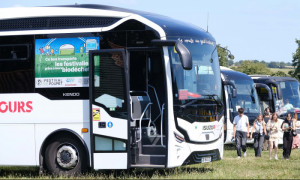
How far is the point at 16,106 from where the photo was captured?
15.0 meters

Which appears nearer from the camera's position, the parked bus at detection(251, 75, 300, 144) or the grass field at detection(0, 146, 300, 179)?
the grass field at detection(0, 146, 300, 179)

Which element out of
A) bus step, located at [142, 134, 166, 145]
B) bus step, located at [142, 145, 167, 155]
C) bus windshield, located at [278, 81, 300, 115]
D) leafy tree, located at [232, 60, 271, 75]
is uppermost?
leafy tree, located at [232, 60, 271, 75]

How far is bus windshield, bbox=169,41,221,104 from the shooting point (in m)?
14.5

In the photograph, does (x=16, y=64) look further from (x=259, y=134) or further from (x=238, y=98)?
(x=238, y=98)

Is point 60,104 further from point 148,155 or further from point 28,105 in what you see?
point 148,155

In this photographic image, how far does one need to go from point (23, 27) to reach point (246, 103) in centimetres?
1731

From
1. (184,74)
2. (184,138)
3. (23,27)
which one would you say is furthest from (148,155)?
(23,27)

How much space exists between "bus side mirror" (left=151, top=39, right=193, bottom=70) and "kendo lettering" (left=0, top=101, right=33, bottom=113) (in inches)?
120

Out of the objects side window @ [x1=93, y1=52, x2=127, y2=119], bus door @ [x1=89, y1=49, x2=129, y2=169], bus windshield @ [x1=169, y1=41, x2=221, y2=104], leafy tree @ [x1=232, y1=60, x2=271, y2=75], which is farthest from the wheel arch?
leafy tree @ [x1=232, y1=60, x2=271, y2=75]

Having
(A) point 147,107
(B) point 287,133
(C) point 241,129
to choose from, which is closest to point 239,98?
(C) point 241,129

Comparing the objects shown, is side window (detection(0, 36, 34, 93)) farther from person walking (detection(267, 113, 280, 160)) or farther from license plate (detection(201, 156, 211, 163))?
person walking (detection(267, 113, 280, 160))

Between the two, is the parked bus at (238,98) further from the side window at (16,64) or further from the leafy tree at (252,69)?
the leafy tree at (252,69)

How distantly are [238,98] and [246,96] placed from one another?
Answer: 520 millimetres

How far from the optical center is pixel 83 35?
14820mm
